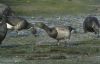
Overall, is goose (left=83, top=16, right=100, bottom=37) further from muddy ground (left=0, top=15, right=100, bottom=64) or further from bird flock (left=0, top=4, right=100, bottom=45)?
muddy ground (left=0, top=15, right=100, bottom=64)

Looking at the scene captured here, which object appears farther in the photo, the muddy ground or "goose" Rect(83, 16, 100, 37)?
"goose" Rect(83, 16, 100, 37)

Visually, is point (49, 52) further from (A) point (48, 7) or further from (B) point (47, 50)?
(A) point (48, 7)

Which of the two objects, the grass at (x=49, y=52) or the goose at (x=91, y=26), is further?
the goose at (x=91, y=26)

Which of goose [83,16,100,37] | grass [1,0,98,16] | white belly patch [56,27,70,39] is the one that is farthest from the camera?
grass [1,0,98,16]

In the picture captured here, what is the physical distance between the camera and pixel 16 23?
57.2 feet

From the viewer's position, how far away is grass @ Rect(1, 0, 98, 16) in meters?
26.1

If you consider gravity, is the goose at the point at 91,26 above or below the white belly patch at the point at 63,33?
below

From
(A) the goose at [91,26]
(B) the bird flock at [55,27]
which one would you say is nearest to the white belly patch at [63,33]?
(B) the bird flock at [55,27]

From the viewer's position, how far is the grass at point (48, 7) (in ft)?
85.8

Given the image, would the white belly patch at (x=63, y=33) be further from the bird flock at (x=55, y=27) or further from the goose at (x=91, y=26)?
the goose at (x=91, y=26)

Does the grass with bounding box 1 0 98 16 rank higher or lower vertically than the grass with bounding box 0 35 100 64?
lower

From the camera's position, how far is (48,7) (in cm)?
2831

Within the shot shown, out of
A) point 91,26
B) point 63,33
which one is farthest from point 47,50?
point 91,26

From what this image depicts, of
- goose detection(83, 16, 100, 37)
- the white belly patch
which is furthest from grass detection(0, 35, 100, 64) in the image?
goose detection(83, 16, 100, 37)
